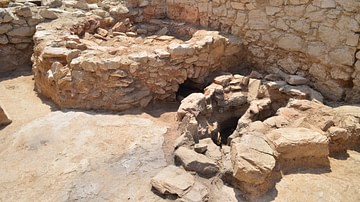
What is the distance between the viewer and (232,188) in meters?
3.59

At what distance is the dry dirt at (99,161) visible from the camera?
3.50 metres

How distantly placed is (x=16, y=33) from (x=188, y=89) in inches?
157

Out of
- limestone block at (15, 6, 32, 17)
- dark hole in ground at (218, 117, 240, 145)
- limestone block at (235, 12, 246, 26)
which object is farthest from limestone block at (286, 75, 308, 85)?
limestone block at (15, 6, 32, 17)

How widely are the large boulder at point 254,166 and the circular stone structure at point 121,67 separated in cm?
216

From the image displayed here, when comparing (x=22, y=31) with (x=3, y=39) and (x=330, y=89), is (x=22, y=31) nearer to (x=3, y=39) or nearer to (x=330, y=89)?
(x=3, y=39)

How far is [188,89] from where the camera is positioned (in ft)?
20.3

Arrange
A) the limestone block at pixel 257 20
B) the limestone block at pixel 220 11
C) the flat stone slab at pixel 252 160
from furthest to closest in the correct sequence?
the limestone block at pixel 220 11 < the limestone block at pixel 257 20 < the flat stone slab at pixel 252 160

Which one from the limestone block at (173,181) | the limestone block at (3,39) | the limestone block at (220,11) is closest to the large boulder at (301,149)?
the limestone block at (173,181)

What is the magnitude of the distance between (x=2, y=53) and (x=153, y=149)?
15.2ft

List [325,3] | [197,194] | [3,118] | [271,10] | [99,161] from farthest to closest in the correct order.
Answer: [271,10] < [325,3] < [3,118] < [99,161] < [197,194]

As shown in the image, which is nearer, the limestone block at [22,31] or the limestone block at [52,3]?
the limestone block at [22,31]

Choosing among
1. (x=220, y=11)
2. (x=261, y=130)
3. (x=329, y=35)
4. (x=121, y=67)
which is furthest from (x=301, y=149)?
(x=220, y=11)

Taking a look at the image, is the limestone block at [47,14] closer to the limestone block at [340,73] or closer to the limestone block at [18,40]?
the limestone block at [18,40]

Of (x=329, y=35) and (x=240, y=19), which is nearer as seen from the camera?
(x=329, y=35)
